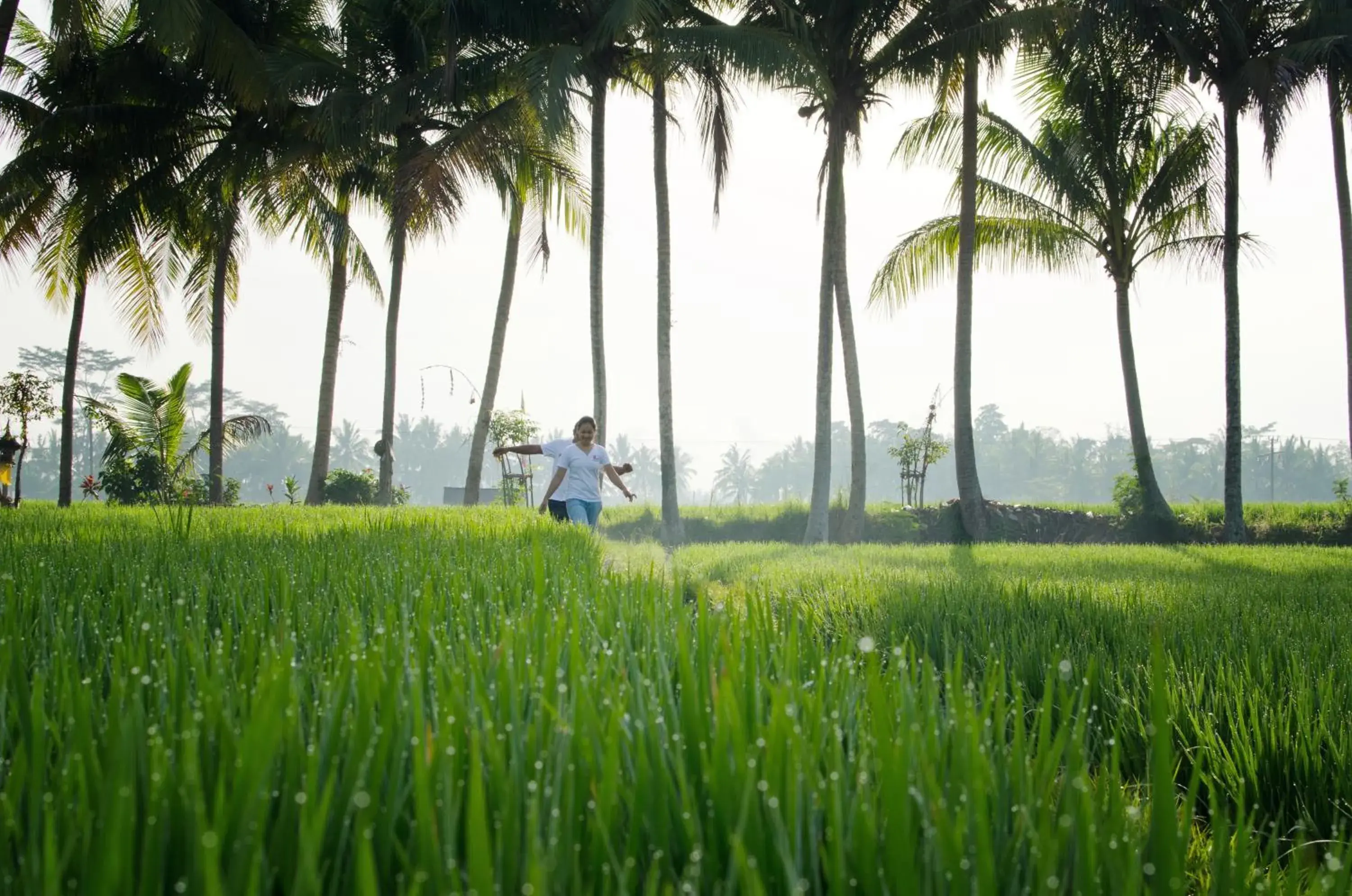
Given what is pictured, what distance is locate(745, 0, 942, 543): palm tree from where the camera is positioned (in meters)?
12.1

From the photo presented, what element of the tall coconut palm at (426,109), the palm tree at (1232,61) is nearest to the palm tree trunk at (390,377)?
the tall coconut palm at (426,109)

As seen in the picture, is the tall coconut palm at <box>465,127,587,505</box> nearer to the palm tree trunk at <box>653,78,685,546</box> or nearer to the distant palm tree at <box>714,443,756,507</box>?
the palm tree trunk at <box>653,78,685,546</box>

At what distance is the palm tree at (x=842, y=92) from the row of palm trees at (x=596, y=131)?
0.14ft

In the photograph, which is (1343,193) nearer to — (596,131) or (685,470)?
(596,131)

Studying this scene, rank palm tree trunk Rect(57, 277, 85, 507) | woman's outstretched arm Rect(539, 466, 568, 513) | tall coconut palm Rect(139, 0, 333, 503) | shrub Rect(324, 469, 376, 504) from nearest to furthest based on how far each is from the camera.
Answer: woman's outstretched arm Rect(539, 466, 568, 513) < tall coconut palm Rect(139, 0, 333, 503) < palm tree trunk Rect(57, 277, 85, 507) < shrub Rect(324, 469, 376, 504)

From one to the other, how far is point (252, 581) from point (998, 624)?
2.77 meters

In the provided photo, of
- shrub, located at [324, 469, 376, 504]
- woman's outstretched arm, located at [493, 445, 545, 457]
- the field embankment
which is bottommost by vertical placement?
the field embankment

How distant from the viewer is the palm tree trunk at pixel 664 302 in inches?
488

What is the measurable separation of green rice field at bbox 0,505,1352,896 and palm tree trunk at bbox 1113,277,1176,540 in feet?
40.1

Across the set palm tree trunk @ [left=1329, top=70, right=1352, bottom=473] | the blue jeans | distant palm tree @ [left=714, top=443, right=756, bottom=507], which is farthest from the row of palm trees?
distant palm tree @ [left=714, top=443, right=756, bottom=507]

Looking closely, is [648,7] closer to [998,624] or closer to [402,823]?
[998,624]

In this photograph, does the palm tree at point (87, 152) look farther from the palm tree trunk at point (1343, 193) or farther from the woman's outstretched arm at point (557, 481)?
the palm tree trunk at point (1343, 193)

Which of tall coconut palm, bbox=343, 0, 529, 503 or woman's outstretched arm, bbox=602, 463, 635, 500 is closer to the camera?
woman's outstretched arm, bbox=602, 463, 635, 500

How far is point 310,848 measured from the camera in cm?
74
